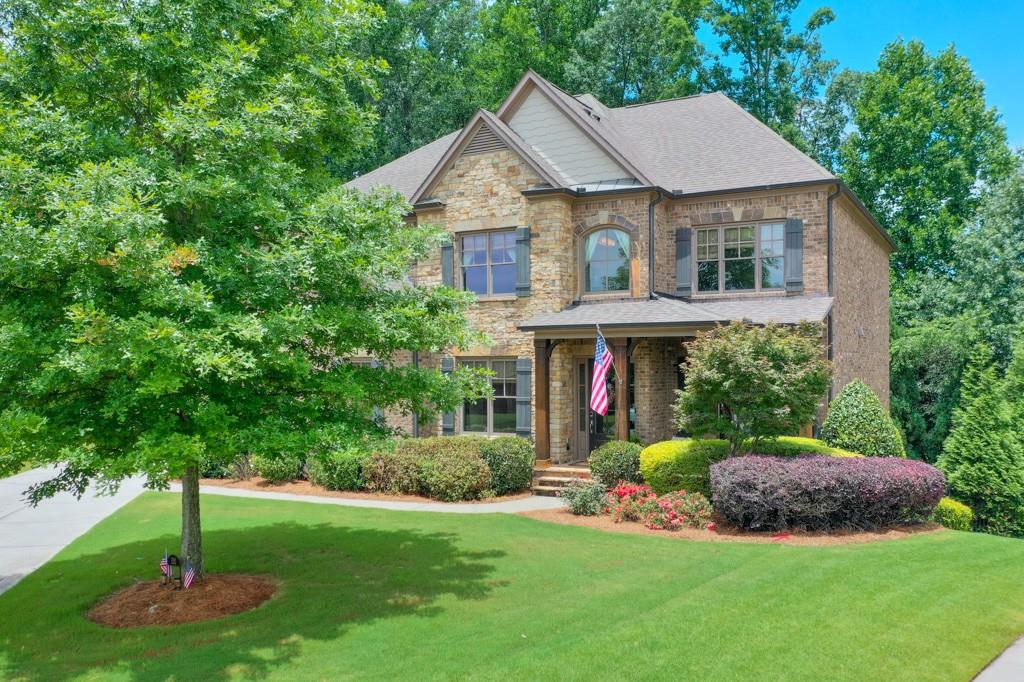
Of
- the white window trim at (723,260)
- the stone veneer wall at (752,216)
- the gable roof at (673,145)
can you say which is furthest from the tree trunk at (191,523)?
the white window trim at (723,260)

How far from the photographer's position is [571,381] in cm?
1923

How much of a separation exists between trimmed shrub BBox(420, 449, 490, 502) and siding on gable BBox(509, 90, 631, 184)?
7720mm

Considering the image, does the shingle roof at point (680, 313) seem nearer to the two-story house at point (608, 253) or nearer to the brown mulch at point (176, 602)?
the two-story house at point (608, 253)

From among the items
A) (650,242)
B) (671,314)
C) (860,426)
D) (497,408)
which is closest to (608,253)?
(650,242)

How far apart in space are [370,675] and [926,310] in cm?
3057

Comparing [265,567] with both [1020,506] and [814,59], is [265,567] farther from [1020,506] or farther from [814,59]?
[814,59]

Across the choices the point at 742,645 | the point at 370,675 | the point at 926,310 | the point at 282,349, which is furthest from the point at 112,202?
the point at 926,310

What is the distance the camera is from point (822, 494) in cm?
1250

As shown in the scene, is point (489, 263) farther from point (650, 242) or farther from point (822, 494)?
point (822, 494)

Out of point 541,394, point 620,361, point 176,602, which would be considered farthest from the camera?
point 541,394

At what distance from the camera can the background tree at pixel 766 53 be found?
36969mm

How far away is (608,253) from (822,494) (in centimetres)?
875

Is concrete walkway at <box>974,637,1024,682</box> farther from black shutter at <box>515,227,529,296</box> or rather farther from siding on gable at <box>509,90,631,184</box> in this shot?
siding on gable at <box>509,90,631,184</box>

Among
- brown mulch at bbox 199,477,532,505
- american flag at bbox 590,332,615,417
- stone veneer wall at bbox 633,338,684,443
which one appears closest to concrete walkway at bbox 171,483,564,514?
brown mulch at bbox 199,477,532,505
